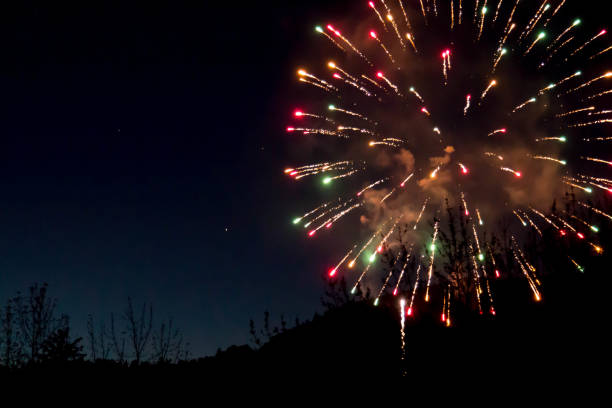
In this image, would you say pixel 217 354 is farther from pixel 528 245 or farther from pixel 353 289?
pixel 528 245

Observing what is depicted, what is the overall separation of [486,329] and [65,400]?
36.1 feet

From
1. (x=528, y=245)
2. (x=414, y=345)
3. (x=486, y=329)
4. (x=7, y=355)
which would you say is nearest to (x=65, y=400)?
(x=414, y=345)

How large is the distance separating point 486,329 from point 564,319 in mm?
1778

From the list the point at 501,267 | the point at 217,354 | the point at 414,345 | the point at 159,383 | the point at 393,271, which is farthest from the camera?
the point at 217,354

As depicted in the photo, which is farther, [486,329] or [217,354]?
[217,354]

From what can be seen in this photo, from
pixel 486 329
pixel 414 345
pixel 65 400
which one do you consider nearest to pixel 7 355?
pixel 65 400

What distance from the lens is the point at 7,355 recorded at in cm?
2312

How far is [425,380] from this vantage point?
32.7 feet

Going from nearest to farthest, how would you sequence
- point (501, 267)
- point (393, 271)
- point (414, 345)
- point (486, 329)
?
point (501, 267)
point (486, 329)
point (393, 271)
point (414, 345)

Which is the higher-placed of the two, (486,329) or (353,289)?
(353,289)

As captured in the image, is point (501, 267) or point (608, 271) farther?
point (608, 271)

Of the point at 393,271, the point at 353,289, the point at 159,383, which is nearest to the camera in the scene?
the point at 393,271

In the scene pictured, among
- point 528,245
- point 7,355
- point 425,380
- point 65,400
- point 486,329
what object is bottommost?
point 425,380

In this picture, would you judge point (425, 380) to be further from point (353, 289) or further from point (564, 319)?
point (353, 289)
